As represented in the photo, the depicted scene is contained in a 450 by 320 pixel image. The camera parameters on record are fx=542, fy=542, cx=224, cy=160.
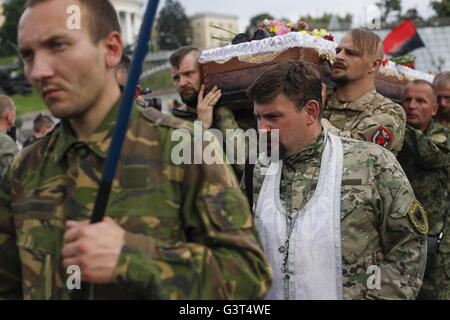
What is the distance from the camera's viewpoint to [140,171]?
5.46 feet

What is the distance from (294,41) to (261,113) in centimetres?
133

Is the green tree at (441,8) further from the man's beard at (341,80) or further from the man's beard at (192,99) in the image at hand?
the man's beard at (192,99)

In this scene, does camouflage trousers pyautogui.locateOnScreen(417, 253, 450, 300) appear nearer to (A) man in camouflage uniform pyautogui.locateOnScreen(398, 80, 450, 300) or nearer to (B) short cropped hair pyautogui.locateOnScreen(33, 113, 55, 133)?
(A) man in camouflage uniform pyautogui.locateOnScreen(398, 80, 450, 300)

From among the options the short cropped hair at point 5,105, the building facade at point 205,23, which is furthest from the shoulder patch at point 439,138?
the building facade at point 205,23

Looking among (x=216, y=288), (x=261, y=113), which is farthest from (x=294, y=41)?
(x=216, y=288)

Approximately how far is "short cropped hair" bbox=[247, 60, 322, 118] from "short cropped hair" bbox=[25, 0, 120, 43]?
47.2 inches

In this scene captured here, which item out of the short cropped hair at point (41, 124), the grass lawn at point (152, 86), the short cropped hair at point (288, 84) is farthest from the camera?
the grass lawn at point (152, 86)

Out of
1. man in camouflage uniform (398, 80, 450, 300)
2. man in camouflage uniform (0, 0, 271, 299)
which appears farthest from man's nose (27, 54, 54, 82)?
man in camouflage uniform (398, 80, 450, 300)

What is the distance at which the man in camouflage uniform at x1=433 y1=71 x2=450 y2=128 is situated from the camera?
18.2 ft

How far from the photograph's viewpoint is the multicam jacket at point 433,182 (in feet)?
14.6

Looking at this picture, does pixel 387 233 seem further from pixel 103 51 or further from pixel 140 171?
pixel 103 51

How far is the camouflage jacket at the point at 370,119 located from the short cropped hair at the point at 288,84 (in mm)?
812

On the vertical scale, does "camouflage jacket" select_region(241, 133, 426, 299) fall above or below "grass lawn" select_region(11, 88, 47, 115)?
below
